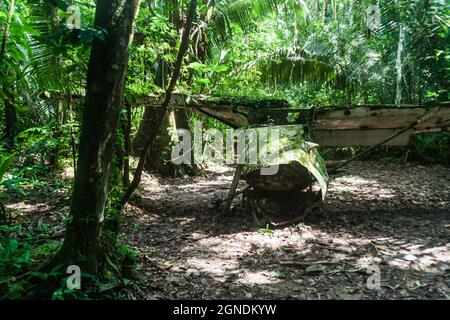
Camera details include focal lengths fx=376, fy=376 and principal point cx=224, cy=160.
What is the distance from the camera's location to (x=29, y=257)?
12.4 feet

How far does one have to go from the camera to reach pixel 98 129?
131 inches

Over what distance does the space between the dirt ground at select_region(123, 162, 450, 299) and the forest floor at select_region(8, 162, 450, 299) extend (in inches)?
0.5

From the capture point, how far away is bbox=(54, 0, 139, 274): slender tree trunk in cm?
329

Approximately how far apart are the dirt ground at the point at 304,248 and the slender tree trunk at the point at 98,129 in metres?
0.80

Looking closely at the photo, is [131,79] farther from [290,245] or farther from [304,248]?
[304,248]

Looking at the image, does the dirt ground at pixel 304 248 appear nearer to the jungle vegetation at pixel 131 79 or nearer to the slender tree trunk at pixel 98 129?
the jungle vegetation at pixel 131 79

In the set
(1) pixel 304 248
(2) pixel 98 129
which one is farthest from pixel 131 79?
(1) pixel 304 248

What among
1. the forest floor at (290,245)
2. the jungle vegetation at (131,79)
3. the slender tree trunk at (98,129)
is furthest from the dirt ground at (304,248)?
the slender tree trunk at (98,129)

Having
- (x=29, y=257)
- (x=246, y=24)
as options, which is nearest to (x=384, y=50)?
(x=246, y=24)

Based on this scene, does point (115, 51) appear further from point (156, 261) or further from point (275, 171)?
point (275, 171)

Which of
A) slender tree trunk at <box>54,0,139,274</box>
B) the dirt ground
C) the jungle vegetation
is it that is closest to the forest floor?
the dirt ground

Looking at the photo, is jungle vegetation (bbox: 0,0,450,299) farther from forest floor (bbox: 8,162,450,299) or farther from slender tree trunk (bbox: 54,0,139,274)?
forest floor (bbox: 8,162,450,299)

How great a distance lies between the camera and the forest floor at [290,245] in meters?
3.98

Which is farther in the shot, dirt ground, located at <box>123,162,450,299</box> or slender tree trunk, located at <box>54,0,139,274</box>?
dirt ground, located at <box>123,162,450,299</box>
